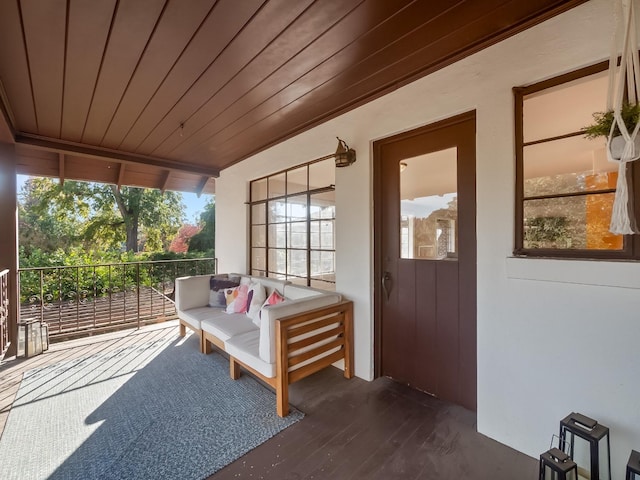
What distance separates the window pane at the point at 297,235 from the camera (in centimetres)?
327

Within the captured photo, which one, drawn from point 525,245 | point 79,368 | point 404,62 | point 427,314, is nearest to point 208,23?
point 404,62

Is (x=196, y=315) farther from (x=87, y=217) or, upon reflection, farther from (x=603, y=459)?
(x=87, y=217)

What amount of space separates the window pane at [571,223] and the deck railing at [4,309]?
452cm

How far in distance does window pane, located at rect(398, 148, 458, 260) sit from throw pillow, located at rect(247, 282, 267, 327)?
1617 mm

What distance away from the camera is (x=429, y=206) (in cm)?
224

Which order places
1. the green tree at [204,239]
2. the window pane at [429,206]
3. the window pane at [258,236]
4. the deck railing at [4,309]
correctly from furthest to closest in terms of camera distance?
1. the green tree at [204,239]
2. the window pane at [258,236]
3. the deck railing at [4,309]
4. the window pane at [429,206]

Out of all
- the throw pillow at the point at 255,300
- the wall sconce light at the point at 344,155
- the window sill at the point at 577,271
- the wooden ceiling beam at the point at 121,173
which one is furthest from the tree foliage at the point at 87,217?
the window sill at the point at 577,271

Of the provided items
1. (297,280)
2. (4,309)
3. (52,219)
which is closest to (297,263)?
(297,280)

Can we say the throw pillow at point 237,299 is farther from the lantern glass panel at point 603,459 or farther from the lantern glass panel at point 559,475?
the lantern glass panel at point 603,459

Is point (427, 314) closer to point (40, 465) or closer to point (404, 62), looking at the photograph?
point (404, 62)

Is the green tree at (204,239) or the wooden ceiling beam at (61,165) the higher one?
the wooden ceiling beam at (61,165)

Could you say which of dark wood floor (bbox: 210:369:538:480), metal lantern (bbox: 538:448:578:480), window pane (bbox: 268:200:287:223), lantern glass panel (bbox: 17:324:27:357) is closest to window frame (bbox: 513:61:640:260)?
metal lantern (bbox: 538:448:578:480)

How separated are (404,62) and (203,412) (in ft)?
9.35

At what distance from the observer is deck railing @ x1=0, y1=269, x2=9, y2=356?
2.77 metres
